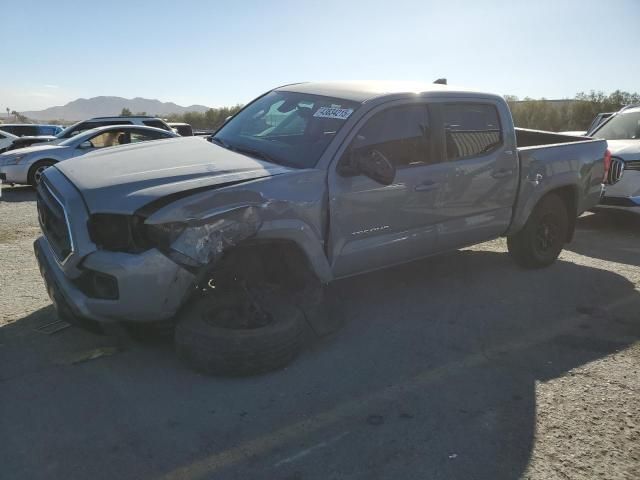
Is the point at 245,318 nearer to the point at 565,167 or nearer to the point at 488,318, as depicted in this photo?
the point at 488,318

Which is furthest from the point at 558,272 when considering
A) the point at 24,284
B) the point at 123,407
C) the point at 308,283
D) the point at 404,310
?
the point at 24,284

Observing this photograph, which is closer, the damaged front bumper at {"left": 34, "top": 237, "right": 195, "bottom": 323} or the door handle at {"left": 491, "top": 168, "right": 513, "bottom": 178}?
the damaged front bumper at {"left": 34, "top": 237, "right": 195, "bottom": 323}

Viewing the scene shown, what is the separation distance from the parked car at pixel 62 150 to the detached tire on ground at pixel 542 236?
8627mm

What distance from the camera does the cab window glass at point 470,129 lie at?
477 cm

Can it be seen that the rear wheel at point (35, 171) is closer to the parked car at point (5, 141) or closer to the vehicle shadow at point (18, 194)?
the vehicle shadow at point (18, 194)

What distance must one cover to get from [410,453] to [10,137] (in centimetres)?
1709

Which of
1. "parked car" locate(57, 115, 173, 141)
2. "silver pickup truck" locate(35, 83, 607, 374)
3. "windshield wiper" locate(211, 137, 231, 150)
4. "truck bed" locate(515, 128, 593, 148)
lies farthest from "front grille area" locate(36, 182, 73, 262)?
"parked car" locate(57, 115, 173, 141)

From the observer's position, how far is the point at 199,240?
3.29 metres

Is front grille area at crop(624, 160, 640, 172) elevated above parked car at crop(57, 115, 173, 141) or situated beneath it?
situated beneath

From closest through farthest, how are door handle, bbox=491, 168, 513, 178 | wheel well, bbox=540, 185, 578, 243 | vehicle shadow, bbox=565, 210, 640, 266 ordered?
door handle, bbox=491, 168, 513, 178 → wheel well, bbox=540, 185, 578, 243 → vehicle shadow, bbox=565, 210, 640, 266

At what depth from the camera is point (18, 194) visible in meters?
12.1

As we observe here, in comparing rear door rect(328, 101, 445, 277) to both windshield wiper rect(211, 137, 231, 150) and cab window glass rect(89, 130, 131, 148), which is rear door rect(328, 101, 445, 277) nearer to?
windshield wiper rect(211, 137, 231, 150)

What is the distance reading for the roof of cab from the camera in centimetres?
442

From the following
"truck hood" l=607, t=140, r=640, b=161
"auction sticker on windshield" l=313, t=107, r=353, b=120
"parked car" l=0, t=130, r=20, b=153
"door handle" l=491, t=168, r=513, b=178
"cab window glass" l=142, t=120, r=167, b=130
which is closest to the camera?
"auction sticker on windshield" l=313, t=107, r=353, b=120
